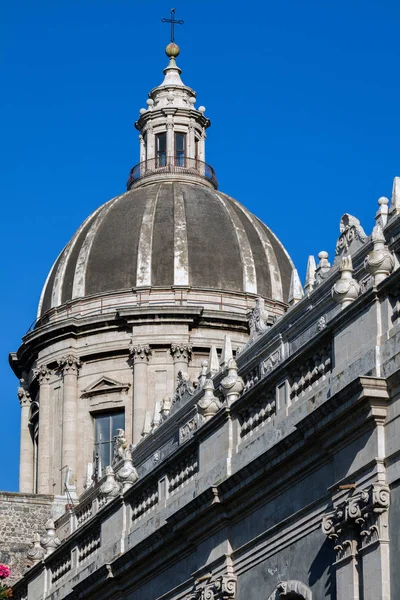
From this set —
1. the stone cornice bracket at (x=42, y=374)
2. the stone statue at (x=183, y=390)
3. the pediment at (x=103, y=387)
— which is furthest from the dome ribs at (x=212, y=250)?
the stone statue at (x=183, y=390)

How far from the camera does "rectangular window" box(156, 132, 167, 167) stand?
62156mm

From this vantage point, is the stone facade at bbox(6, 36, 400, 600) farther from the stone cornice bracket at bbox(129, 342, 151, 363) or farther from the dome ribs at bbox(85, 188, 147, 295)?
the dome ribs at bbox(85, 188, 147, 295)

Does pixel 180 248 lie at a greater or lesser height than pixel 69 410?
greater

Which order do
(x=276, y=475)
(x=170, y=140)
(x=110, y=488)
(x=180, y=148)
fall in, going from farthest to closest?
(x=180, y=148) < (x=170, y=140) < (x=110, y=488) < (x=276, y=475)

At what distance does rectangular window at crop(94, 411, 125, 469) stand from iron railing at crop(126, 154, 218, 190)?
8899 mm

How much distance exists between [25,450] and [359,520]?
37.5 metres

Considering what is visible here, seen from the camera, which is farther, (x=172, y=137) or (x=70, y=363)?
(x=172, y=137)

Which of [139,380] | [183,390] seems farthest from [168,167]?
[183,390]

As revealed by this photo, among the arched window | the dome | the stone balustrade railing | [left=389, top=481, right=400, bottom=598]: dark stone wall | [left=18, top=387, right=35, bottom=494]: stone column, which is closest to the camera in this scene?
[left=389, top=481, right=400, bottom=598]: dark stone wall

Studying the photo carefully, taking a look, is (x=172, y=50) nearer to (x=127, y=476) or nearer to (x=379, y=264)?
(x=127, y=476)

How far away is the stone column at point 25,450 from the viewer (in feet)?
194

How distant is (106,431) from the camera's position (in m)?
57.2

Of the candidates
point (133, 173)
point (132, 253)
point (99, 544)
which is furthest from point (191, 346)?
point (99, 544)

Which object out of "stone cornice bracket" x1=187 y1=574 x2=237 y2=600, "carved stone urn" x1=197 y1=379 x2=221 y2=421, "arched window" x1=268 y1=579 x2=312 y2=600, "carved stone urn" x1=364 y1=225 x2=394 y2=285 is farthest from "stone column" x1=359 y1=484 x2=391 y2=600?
"carved stone urn" x1=197 y1=379 x2=221 y2=421
